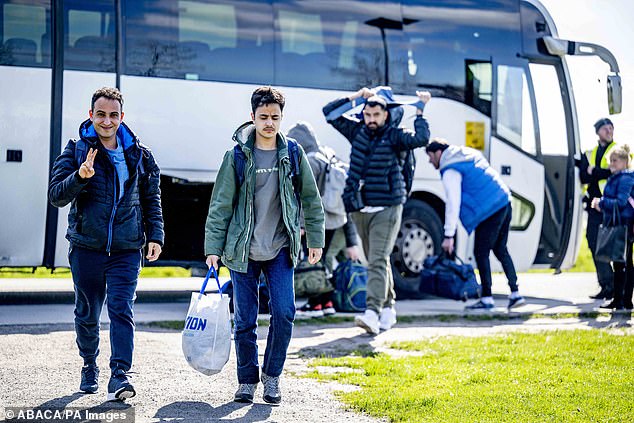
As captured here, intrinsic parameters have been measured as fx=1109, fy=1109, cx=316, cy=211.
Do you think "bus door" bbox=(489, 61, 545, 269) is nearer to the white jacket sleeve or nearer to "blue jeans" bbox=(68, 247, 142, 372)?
the white jacket sleeve

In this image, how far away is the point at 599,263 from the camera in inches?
528

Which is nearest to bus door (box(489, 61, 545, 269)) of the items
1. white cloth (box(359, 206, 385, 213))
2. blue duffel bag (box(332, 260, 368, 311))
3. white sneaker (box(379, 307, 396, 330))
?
blue duffel bag (box(332, 260, 368, 311))

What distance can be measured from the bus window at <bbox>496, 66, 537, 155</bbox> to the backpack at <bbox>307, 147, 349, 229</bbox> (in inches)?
158

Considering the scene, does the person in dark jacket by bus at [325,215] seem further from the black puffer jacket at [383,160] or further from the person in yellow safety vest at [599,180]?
the person in yellow safety vest at [599,180]

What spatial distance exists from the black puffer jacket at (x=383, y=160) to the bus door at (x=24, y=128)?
3.52m

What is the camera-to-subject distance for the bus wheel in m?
13.5

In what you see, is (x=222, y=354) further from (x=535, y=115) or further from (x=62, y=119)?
(x=535, y=115)

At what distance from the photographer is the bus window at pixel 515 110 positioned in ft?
46.5

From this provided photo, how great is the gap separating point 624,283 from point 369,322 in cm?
403

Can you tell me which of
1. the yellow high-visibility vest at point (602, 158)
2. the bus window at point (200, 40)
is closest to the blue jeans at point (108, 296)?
the bus window at point (200, 40)

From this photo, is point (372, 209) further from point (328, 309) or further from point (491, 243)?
point (491, 243)

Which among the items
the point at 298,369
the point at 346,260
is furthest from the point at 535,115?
the point at 298,369

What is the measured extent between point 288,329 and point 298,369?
1242 millimetres

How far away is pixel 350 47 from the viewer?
13.4m
